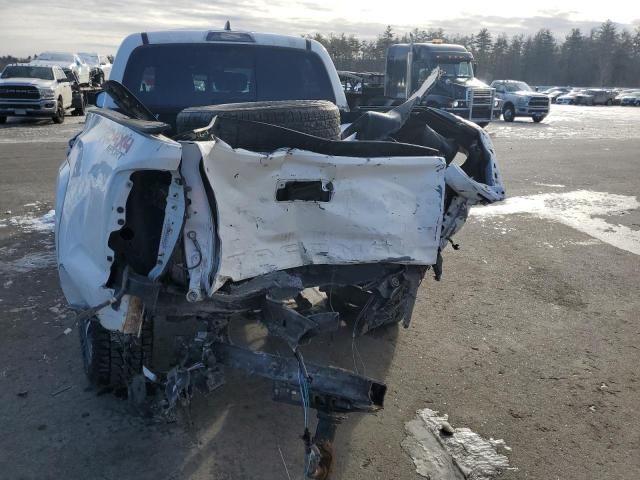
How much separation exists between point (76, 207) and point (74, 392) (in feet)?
4.06

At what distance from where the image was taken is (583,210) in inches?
358

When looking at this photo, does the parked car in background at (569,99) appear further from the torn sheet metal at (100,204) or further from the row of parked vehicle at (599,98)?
the torn sheet metal at (100,204)

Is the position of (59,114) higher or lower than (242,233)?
lower

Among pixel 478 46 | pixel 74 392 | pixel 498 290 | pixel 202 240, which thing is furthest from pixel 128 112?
pixel 478 46

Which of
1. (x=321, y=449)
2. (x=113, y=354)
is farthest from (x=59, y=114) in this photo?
(x=321, y=449)

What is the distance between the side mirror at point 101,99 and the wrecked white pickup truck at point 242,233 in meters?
1.18

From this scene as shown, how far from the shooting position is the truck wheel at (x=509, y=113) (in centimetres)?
2853

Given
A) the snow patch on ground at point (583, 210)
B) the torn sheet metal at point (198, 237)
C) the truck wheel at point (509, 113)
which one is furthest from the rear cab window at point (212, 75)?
the truck wheel at point (509, 113)

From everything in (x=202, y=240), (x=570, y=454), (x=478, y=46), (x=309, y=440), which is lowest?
(x=570, y=454)

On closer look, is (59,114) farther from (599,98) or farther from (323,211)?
Result: (599,98)

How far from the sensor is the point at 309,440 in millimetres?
2699

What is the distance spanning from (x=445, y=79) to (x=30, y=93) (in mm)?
14618

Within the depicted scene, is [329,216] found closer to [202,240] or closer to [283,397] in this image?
[202,240]

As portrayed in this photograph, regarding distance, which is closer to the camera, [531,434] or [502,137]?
[531,434]
